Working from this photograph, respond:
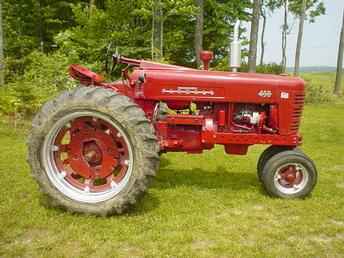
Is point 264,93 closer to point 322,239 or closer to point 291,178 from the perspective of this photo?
point 291,178

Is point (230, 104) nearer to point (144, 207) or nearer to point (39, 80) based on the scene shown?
point (144, 207)

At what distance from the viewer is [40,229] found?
3205mm

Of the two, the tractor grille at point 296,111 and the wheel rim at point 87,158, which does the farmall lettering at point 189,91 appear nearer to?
the wheel rim at point 87,158

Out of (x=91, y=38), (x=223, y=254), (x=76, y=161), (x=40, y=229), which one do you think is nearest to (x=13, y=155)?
(x=76, y=161)

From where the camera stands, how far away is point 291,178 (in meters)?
3.98

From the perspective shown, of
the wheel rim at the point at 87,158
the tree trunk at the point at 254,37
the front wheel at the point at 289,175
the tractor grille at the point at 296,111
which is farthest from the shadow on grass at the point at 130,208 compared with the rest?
the tree trunk at the point at 254,37

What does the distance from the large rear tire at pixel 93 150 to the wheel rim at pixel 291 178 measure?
1.42 metres

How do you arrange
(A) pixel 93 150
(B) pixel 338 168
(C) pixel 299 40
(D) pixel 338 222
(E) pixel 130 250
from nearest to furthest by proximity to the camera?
1. (E) pixel 130 250
2. (D) pixel 338 222
3. (A) pixel 93 150
4. (B) pixel 338 168
5. (C) pixel 299 40

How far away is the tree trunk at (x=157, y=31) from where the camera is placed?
12.4 meters

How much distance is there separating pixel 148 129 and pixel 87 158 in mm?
744

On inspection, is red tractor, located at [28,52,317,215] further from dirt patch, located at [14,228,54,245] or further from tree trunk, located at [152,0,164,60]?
tree trunk, located at [152,0,164,60]

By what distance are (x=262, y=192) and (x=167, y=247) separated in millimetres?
1702

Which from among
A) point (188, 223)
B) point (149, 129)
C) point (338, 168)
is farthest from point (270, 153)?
point (338, 168)

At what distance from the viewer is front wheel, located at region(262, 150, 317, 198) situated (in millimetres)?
3918
